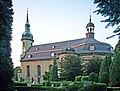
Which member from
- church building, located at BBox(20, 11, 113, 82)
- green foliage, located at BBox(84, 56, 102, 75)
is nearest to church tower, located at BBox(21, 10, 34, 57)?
church building, located at BBox(20, 11, 113, 82)

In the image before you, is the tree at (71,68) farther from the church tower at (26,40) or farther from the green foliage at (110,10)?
the green foliage at (110,10)

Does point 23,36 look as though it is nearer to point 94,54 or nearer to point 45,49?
point 45,49

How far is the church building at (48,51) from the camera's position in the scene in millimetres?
60656

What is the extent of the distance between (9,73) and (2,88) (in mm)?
1995

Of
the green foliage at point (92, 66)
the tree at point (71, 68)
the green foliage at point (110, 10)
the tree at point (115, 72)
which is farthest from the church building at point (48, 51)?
the green foliage at point (110, 10)

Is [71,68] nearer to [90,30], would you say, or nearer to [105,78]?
[105,78]

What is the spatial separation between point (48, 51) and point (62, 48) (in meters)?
4.84

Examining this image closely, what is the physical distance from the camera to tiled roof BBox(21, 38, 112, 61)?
6111cm

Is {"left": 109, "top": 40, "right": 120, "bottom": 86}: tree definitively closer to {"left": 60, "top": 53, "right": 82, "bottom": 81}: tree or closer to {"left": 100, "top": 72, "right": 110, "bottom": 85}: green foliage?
{"left": 100, "top": 72, "right": 110, "bottom": 85}: green foliage

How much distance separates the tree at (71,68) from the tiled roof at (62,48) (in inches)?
324

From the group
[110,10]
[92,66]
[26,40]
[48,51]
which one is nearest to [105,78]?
[92,66]

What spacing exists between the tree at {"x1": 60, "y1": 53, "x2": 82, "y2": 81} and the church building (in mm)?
5674

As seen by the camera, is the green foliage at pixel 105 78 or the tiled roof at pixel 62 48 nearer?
the green foliage at pixel 105 78

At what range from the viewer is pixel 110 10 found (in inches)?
329
